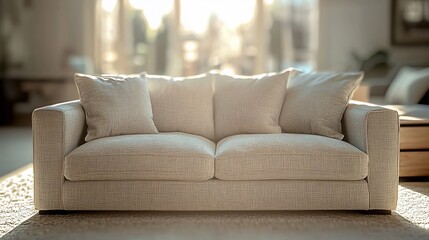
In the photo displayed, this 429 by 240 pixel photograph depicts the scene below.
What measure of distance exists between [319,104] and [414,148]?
3.23ft

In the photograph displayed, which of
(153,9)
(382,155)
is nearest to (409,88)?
(382,155)

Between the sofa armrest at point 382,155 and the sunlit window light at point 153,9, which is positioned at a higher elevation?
the sunlit window light at point 153,9

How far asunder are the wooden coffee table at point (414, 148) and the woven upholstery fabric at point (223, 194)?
1168 millimetres

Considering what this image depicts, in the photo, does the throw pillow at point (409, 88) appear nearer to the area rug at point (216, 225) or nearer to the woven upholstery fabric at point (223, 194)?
the area rug at point (216, 225)

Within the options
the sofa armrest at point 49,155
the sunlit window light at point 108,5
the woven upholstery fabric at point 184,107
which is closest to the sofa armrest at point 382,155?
the woven upholstery fabric at point 184,107

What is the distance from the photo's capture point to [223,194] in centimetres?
296

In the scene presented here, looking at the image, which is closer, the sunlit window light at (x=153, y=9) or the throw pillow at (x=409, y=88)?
the throw pillow at (x=409, y=88)

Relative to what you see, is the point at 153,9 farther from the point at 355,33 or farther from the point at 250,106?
the point at 250,106

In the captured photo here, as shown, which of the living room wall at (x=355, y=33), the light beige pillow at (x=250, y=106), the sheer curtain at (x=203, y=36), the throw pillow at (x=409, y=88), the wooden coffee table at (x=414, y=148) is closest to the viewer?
the light beige pillow at (x=250, y=106)

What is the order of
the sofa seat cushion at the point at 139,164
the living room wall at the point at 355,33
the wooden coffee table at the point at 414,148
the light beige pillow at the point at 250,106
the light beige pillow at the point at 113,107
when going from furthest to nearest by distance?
the living room wall at the point at 355,33 → the wooden coffee table at the point at 414,148 → the light beige pillow at the point at 250,106 → the light beige pillow at the point at 113,107 → the sofa seat cushion at the point at 139,164

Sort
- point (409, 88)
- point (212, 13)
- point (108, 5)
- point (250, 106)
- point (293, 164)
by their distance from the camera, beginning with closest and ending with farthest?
point (293, 164) → point (250, 106) → point (409, 88) → point (108, 5) → point (212, 13)

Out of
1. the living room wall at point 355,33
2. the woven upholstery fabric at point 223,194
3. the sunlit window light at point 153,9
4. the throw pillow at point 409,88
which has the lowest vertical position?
the woven upholstery fabric at point 223,194

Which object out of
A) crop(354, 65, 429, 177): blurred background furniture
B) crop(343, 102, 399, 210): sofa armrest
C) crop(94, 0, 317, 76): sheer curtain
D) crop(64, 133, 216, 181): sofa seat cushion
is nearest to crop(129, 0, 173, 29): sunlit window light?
crop(94, 0, 317, 76): sheer curtain

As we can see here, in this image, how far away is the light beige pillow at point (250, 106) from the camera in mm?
3531
